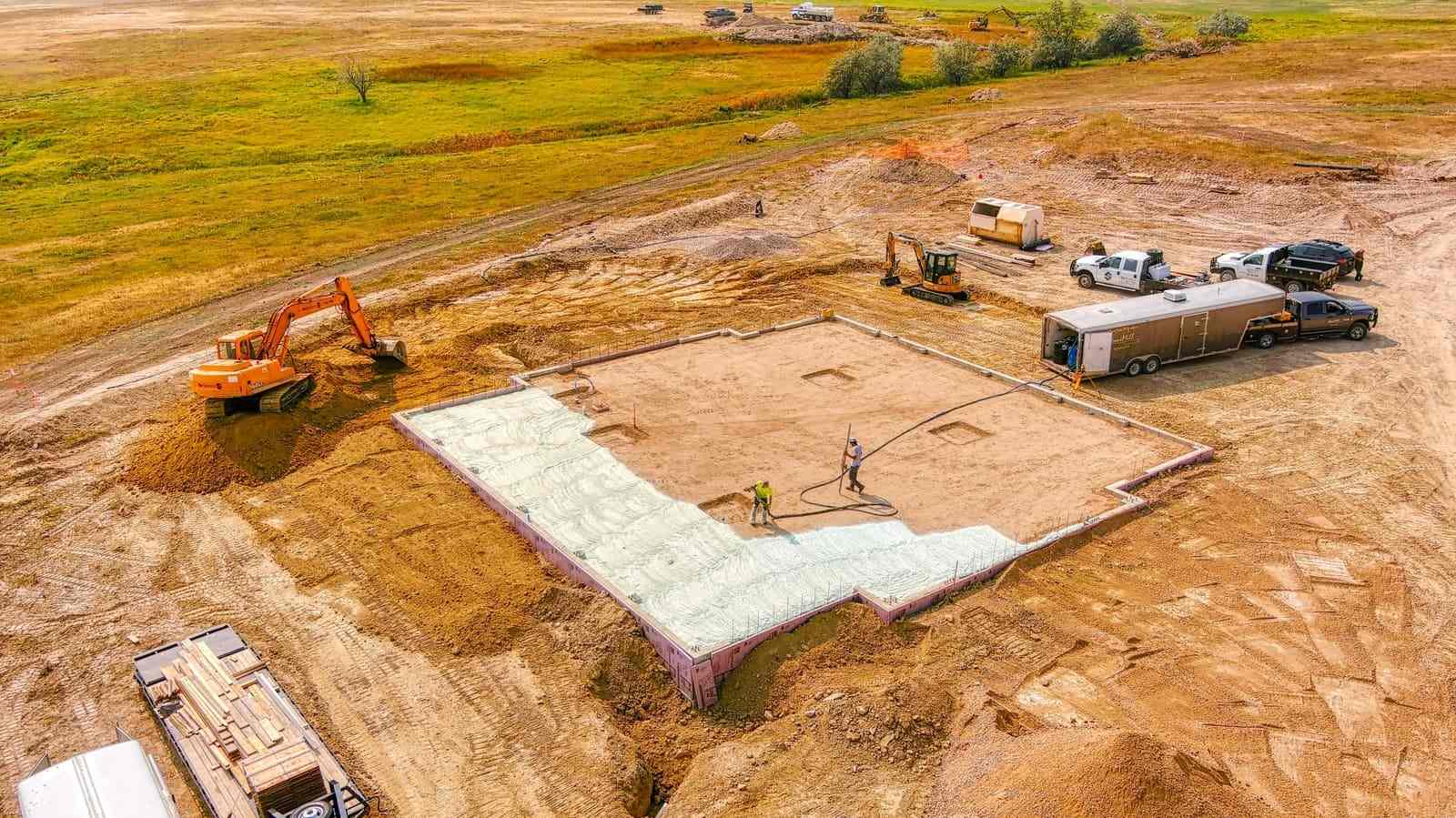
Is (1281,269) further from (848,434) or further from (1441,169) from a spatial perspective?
(848,434)

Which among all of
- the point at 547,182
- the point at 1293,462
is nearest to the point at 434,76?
the point at 547,182

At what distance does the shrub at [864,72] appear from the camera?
75.0 m

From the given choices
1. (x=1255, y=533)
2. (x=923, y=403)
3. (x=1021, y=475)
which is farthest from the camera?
(x=923, y=403)

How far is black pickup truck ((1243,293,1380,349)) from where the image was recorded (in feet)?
100

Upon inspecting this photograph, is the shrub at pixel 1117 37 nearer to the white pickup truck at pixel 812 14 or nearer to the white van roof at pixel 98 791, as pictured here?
the white pickup truck at pixel 812 14

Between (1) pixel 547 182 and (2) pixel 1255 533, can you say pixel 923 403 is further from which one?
(1) pixel 547 182

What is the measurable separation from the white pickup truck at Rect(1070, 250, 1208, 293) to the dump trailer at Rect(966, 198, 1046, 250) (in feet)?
12.8

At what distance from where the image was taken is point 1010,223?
40.4 m

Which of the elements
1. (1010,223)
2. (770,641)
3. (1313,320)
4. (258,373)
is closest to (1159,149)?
(1010,223)

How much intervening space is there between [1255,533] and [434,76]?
79.0 meters

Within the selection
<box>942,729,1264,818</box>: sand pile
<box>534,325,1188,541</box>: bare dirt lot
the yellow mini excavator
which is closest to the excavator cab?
<box>534,325,1188,541</box>: bare dirt lot

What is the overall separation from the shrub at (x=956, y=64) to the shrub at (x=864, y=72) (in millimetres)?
5776

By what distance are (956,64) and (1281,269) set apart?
50640 mm

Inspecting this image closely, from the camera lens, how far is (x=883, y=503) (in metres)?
21.8
